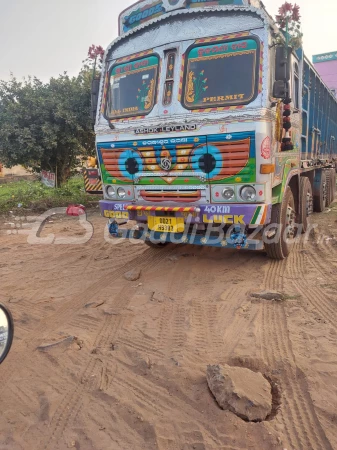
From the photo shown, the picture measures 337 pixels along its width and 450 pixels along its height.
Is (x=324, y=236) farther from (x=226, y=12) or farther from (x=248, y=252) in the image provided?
(x=226, y=12)

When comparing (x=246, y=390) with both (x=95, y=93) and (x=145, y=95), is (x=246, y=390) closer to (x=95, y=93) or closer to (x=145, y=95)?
(x=145, y=95)

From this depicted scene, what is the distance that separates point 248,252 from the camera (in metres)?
5.96

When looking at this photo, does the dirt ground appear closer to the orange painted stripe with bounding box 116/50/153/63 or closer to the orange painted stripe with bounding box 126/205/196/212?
the orange painted stripe with bounding box 126/205/196/212

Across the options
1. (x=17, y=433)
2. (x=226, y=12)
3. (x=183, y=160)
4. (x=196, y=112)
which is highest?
(x=226, y=12)

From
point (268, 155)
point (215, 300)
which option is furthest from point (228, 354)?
point (268, 155)

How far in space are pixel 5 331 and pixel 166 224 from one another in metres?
2.96

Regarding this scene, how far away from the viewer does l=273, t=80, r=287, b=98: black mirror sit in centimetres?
429

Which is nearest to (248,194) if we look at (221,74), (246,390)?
(221,74)

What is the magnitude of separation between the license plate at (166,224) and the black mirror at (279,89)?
1.89 meters

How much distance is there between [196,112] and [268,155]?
1039 mm

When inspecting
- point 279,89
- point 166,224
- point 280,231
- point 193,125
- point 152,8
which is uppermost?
point 152,8

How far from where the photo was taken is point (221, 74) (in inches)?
177

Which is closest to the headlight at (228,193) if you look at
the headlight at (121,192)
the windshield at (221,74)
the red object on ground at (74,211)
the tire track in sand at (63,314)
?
the windshield at (221,74)

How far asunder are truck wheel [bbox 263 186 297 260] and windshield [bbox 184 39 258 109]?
5.40ft
